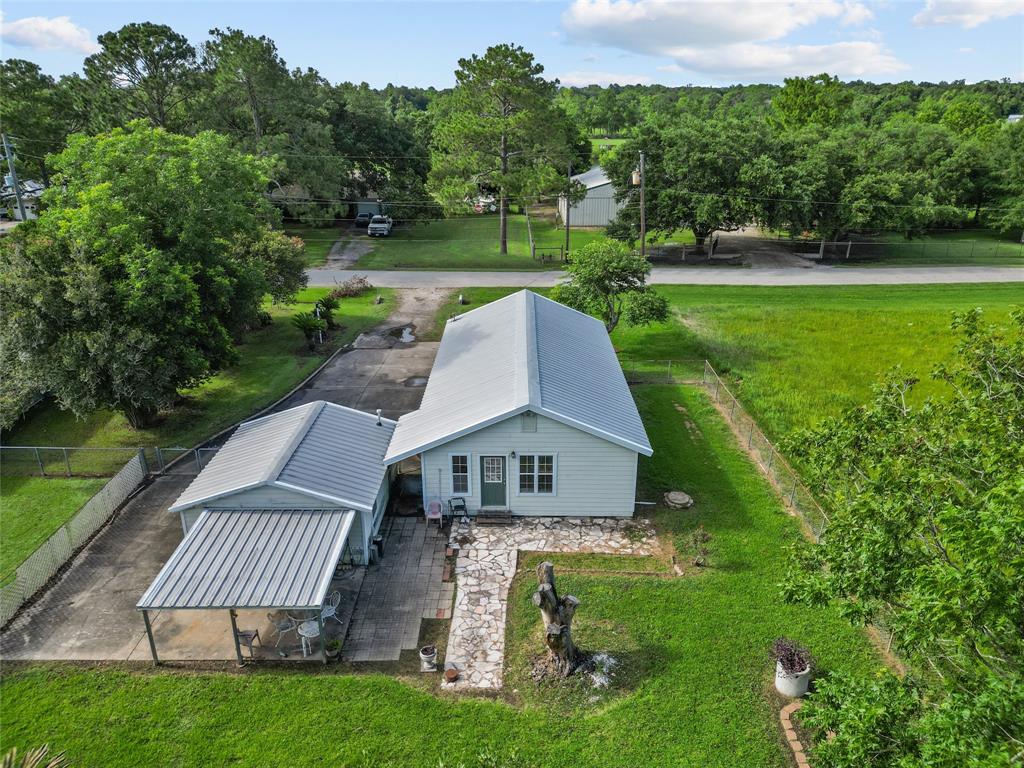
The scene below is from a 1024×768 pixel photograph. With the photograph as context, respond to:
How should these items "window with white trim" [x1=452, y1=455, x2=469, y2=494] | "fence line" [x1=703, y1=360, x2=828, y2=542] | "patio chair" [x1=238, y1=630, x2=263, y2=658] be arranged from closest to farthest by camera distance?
"patio chair" [x1=238, y1=630, x2=263, y2=658] → "window with white trim" [x1=452, y1=455, x2=469, y2=494] → "fence line" [x1=703, y1=360, x2=828, y2=542]

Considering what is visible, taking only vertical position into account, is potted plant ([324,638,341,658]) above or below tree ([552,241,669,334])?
below

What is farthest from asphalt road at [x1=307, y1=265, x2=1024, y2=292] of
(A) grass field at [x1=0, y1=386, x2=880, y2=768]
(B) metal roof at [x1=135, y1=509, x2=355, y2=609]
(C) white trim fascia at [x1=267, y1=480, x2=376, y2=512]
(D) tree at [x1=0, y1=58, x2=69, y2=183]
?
(A) grass field at [x1=0, y1=386, x2=880, y2=768]

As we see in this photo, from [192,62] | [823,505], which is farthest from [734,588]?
[192,62]

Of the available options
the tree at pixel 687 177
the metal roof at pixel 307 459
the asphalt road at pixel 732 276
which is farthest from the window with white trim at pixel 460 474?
the tree at pixel 687 177

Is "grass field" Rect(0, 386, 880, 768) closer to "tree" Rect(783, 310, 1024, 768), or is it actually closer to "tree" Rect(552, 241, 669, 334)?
"tree" Rect(783, 310, 1024, 768)

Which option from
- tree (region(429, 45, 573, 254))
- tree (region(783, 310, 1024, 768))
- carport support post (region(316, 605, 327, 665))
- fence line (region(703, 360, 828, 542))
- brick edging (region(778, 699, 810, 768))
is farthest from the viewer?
tree (region(429, 45, 573, 254))

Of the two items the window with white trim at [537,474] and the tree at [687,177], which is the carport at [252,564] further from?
the tree at [687,177]

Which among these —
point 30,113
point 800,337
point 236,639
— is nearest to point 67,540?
point 236,639

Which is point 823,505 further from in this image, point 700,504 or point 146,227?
point 146,227

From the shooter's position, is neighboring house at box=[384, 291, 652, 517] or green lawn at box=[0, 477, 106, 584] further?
neighboring house at box=[384, 291, 652, 517]
